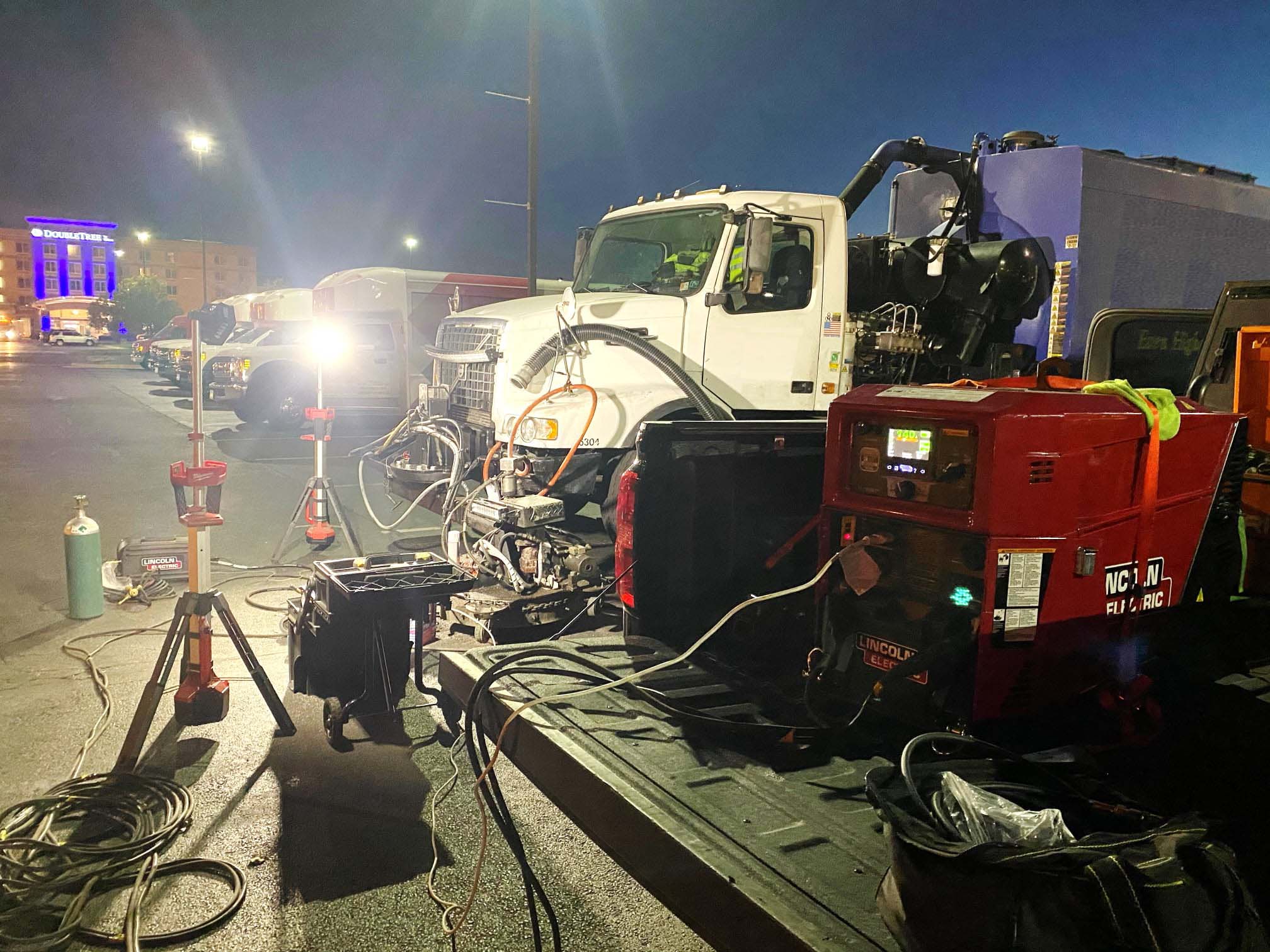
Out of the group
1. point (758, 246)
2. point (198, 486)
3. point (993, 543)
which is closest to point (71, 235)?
point (758, 246)

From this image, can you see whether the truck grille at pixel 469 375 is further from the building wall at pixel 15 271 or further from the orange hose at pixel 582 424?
the building wall at pixel 15 271

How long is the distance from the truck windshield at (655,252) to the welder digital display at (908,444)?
4.13m

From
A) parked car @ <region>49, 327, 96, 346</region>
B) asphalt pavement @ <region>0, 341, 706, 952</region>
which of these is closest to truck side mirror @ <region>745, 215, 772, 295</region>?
A: asphalt pavement @ <region>0, 341, 706, 952</region>

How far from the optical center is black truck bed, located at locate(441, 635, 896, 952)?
2.19m

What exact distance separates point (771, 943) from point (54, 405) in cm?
2428

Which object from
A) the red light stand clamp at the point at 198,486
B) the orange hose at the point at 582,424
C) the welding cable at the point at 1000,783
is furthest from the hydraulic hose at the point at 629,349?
the welding cable at the point at 1000,783

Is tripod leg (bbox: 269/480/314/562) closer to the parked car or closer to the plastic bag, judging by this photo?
the plastic bag

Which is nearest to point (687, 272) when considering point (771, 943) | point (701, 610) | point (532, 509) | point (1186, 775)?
point (532, 509)

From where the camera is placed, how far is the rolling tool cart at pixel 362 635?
461cm

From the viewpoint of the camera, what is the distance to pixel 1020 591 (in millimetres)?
2963

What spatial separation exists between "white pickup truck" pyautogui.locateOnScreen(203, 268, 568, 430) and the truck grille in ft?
20.5

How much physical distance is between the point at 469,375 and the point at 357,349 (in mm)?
9234

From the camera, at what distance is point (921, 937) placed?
193 cm

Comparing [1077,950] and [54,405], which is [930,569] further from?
[54,405]
